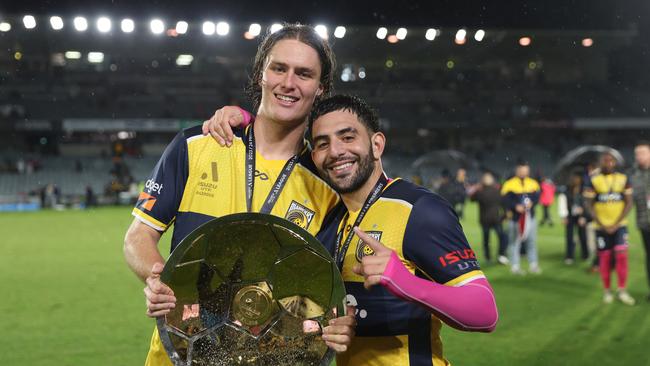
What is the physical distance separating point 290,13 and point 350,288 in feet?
19.0

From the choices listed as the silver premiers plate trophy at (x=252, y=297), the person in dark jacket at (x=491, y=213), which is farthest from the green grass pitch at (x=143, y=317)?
the silver premiers plate trophy at (x=252, y=297)

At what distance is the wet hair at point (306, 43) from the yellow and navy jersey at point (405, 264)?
62cm

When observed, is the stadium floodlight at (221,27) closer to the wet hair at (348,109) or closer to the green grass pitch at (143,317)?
the green grass pitch at (143,317)

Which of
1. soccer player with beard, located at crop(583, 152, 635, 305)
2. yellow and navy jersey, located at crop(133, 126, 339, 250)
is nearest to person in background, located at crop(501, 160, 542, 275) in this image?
soccer player with beard, located at crop(583, 152, 635, 305)

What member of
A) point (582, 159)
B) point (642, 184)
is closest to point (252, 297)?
point (642, 184)

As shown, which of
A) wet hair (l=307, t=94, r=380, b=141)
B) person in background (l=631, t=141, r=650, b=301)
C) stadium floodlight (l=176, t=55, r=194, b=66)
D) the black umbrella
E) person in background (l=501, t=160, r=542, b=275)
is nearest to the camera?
wet hair (l=307, t=94, r=380, b=141)

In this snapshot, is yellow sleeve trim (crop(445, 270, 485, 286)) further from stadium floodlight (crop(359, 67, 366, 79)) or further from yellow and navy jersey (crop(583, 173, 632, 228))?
stadium floodlight (crop(359, 67, 366, 79))

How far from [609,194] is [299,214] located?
7464 mm

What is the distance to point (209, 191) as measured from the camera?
8.29ft

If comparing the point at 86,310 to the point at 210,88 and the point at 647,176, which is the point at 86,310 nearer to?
the point at 647,176

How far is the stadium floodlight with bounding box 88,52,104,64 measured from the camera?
38.4 meters

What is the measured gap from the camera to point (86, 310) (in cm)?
798

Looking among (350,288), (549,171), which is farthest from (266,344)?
(549,171)

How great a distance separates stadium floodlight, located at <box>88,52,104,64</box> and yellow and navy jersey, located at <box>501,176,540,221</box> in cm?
3294
